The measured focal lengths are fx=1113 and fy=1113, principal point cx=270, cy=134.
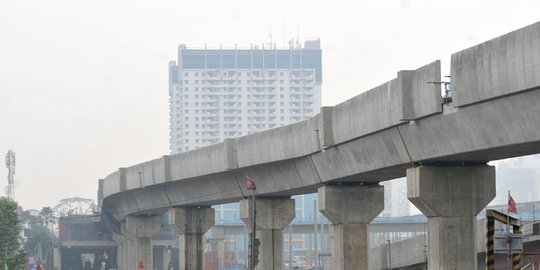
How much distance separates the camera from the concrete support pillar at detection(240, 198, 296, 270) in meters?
60.8

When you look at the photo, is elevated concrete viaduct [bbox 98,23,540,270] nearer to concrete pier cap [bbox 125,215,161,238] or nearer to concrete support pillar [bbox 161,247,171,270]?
concrete pier cap [bbox 125,215,161,238]

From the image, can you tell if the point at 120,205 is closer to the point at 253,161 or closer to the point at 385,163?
the point at 253,161

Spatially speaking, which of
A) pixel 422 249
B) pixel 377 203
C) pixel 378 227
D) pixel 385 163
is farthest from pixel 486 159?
pixel 378 227

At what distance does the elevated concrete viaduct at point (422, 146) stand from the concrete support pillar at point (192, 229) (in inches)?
611

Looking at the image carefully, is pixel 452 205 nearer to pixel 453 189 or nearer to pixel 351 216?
pixel 453 189

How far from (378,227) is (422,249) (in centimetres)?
8342

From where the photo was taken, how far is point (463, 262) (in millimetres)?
36938

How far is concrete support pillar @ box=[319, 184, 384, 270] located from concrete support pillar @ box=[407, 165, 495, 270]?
10146 millimetres

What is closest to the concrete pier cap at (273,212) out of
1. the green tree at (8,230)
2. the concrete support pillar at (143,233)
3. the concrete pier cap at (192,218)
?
the concrete pier cap at (192,218)

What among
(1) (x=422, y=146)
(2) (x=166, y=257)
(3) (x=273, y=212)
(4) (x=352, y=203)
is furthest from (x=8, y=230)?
(1) (x=422, y=146)

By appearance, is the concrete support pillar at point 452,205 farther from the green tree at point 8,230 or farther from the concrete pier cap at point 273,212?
the green tree at point 8,230

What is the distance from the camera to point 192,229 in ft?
253

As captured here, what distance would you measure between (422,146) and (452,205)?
227cm

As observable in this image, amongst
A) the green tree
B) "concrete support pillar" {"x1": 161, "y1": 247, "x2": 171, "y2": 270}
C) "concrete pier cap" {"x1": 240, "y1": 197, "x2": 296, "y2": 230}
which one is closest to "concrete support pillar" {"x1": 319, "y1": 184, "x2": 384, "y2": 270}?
"concrete pier cap" {"x1": 240, "y1": 197, "x2": 296, "y2": 230}
